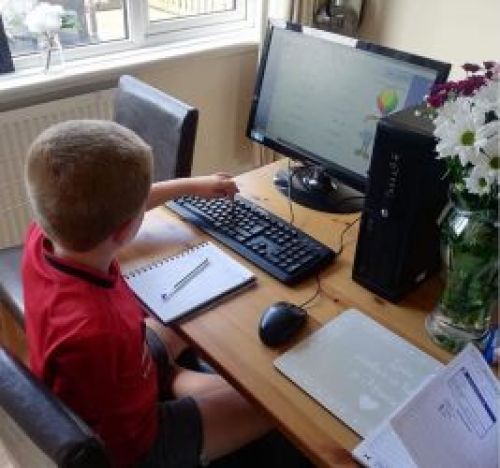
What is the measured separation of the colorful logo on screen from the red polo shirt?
69cm

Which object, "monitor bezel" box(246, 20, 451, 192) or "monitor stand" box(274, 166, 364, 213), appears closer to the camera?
"monitor bezel" box(246, 20, 451, 192)

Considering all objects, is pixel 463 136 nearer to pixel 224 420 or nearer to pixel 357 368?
pixel 357 368

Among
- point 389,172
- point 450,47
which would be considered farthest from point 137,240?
point 450,47

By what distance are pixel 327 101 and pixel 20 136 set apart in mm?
1143

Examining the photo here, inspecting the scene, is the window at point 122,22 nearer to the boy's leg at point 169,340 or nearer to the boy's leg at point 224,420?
the boy's leg at point 169,340

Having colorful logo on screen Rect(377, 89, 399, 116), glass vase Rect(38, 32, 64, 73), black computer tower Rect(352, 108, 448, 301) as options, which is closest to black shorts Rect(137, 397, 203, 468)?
black computer tower Rect(352, 108, 448, 301)

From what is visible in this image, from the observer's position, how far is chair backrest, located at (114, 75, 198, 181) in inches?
56.1

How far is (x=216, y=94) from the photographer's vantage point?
94.7 inches

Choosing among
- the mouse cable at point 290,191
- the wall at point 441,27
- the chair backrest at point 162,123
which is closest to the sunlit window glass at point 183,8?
the wall at point 441,27

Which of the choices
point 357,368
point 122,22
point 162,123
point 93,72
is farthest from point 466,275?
point 122,22

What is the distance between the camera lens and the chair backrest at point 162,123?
4.67ft

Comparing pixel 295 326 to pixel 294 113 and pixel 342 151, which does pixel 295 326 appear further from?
pixel 294 113

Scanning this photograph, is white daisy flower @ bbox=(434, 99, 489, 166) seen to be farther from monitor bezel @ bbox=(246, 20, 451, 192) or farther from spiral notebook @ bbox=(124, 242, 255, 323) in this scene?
spiral notebook @ bbox=(124, 242, 255, 323)

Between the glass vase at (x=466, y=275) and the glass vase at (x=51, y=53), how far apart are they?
1.63 metres
